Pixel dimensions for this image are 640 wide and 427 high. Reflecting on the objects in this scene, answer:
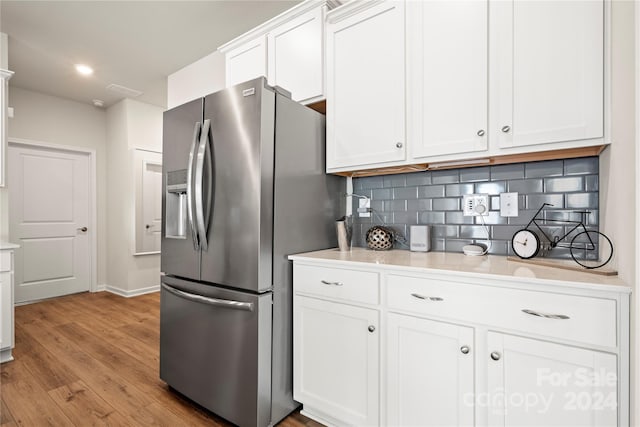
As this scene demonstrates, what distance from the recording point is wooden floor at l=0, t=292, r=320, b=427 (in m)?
1.84

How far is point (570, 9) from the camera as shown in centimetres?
134

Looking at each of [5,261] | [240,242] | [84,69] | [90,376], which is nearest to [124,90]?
[84,69]

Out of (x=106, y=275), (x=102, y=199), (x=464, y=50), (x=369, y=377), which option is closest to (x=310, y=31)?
(x=464, y=50)

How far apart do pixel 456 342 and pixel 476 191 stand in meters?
0.90

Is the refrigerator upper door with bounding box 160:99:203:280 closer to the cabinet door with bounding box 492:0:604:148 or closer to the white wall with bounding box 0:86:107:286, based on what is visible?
the cabinet door with bounding box 492:0:604:148

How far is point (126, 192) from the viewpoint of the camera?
458 cm

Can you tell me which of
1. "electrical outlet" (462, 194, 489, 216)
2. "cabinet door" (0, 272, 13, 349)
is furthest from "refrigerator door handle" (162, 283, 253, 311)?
"cabinet door" (0, 272, 13, 349)

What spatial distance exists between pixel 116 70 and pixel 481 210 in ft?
13.1

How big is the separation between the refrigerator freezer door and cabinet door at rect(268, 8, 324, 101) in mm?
1334

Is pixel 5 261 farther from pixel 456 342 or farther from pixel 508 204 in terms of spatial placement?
pixel 508 204

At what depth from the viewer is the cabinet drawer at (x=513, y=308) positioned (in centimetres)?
109

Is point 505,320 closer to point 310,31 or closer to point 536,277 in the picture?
point 536,277

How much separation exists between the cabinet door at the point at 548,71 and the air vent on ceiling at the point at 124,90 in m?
4.24

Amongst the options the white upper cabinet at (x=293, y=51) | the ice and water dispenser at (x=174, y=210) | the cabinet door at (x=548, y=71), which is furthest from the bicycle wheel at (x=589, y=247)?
the ice and water dispenser at (x=174, y=210)
